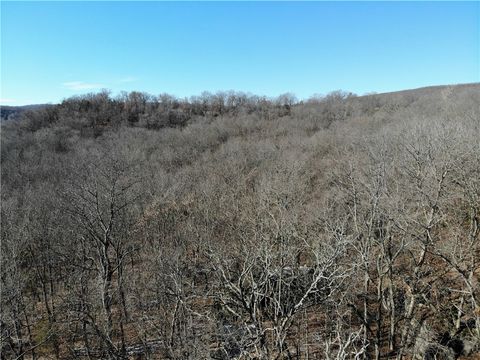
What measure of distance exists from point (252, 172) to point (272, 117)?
29.0m

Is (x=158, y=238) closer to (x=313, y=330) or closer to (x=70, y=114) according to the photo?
(x=313, y=330)

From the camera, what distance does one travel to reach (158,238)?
22.7 metres

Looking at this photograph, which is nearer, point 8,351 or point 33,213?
point 8,351

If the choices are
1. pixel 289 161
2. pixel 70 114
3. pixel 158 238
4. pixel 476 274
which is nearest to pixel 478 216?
pixel 476 274

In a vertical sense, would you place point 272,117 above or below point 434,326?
above

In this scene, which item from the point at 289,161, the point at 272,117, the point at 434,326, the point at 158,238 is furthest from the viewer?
the point at 272,117

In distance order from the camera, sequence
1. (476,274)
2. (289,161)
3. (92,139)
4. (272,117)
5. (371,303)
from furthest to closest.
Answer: (272,117), (92,139), (289,161), (371,303), (476,274)

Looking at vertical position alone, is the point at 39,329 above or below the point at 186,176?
below

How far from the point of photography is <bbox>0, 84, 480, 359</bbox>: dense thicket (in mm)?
11016

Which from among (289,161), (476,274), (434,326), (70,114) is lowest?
(434,326)

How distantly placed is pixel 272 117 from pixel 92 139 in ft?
92.5

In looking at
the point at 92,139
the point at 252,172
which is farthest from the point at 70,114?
the point at 252,172

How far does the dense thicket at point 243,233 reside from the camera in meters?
11.0

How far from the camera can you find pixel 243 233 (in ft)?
59.1
